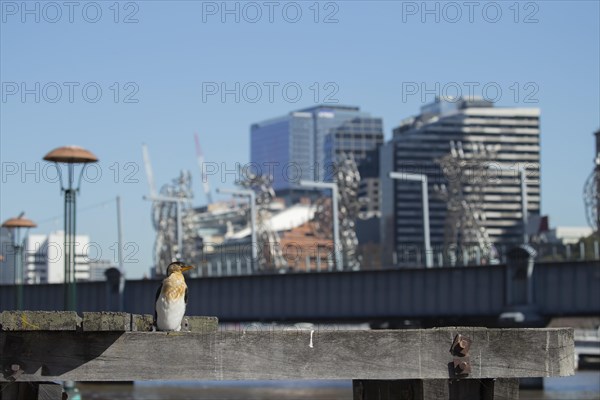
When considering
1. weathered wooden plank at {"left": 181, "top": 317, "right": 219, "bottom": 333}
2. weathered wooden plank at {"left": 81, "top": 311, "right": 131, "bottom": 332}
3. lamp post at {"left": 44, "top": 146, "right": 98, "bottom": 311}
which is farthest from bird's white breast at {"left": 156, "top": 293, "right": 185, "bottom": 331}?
lamp post at {"left": 44, "top": 146, "right": 98, "bottom": 311}

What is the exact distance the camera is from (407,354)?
10281mm

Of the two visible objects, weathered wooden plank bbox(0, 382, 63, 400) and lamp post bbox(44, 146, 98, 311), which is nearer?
weathered wooden plank bbox(0, 382, 63, 400)

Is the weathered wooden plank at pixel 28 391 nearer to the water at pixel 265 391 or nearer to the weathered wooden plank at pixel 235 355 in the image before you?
the weathered wooden plank at pixel 235 355

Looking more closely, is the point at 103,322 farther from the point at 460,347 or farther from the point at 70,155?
the point at 70,155

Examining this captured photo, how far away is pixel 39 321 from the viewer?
10.2 metres

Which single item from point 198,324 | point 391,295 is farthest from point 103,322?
point 391,295

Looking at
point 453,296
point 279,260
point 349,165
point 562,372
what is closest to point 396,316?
point 453,296

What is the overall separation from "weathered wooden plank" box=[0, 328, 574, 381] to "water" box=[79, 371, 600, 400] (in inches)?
1882

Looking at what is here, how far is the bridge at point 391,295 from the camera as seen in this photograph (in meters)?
64.2

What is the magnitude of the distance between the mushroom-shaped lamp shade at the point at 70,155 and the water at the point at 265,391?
29510mm

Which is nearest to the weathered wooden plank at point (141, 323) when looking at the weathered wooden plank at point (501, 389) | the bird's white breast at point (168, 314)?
the bird's white breast at point (168, 314)

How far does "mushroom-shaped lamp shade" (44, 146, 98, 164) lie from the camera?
103 ft

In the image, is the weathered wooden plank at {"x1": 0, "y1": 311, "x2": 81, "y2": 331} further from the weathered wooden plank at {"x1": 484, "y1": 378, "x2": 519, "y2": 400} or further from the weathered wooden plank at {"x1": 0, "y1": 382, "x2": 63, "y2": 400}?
the weathered wooden plank at {"x1": 484, "y1": 378, "x2": 519, "y2": 400}

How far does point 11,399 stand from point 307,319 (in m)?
61.7
